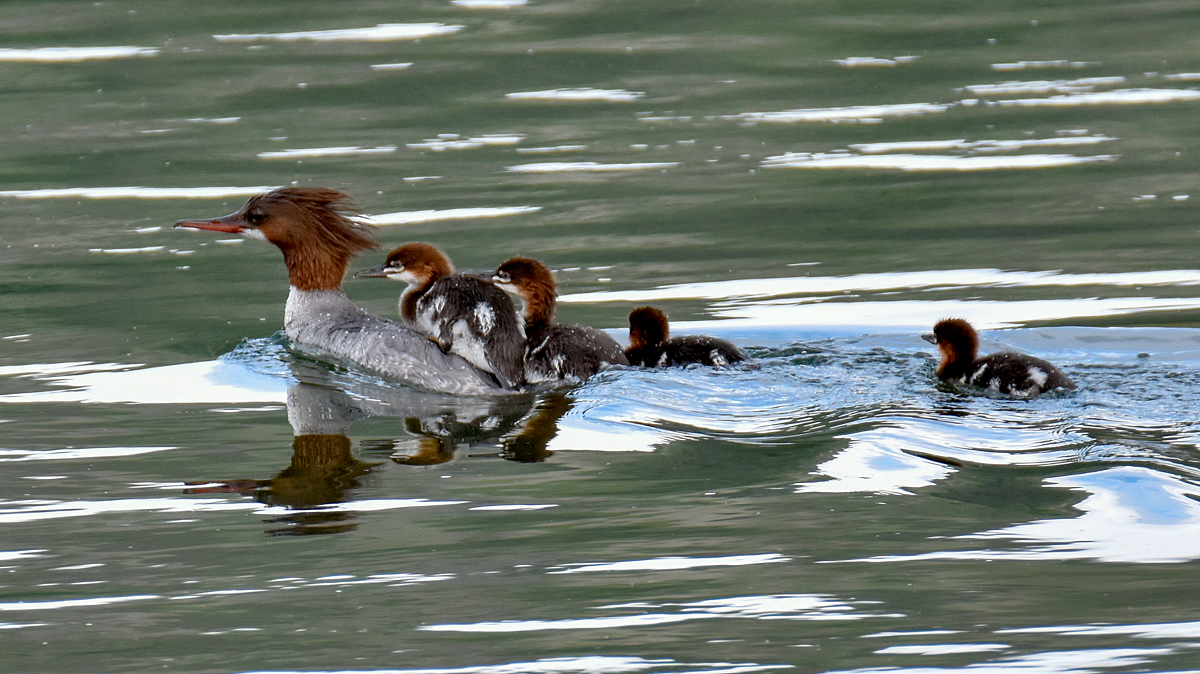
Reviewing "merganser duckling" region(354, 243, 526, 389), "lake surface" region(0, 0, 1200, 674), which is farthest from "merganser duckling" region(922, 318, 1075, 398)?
"merganser duckling" region(354, 243, 526, 389)

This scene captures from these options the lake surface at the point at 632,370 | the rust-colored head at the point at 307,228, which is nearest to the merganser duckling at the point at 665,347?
the lake surface at the point at 632,370

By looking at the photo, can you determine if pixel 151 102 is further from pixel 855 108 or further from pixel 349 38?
pixel 855 108

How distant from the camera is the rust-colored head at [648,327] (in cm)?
712

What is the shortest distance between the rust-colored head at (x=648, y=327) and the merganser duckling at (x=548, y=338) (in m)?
0.11

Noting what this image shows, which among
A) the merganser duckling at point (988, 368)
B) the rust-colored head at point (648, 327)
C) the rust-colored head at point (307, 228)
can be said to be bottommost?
the merganser duckling at point (988, 368)

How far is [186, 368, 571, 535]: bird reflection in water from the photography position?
212 inches

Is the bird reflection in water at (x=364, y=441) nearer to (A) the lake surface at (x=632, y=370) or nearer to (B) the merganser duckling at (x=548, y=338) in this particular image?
(A) the lake surface at (x=632, y=370)

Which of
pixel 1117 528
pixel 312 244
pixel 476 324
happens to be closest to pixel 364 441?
pixel 476 324

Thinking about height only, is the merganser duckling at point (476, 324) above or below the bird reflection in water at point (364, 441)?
above

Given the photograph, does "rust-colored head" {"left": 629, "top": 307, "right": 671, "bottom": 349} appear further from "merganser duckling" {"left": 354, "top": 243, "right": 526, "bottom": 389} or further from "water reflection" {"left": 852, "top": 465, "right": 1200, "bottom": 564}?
"water reflection" {"left": 852, "top": 465, "right": 1200, "bottom": 564}

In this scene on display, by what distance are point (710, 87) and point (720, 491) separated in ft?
29.6

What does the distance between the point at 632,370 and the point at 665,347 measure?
0.64 ft

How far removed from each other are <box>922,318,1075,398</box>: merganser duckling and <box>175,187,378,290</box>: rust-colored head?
2.97 meters

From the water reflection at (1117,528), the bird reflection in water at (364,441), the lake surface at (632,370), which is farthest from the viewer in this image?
the bird reflection in water at (364,441)
